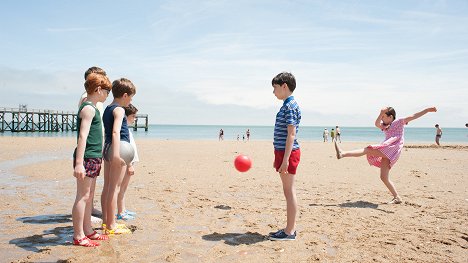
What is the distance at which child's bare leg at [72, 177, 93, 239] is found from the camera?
14.1ft

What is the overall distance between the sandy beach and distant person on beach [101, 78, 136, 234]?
0.28m

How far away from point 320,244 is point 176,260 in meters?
1.85

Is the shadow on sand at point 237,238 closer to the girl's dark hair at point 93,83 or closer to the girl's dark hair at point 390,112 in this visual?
the girl's dark hair at point 93,83

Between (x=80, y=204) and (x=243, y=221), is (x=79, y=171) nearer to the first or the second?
(x=80, y=204)

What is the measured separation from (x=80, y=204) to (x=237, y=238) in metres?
2.03

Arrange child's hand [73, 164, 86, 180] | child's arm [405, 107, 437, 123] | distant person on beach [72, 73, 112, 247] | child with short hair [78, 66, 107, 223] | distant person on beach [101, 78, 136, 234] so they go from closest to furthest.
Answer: child's hand [73, 164, 86, 180] < distant person on beach [72, 73, 112, 247] < distant person on beach [101, 78, 136, 234] < child with short hair [78, 66, 107, 223] < child's arm [405, 107, 437, 123]

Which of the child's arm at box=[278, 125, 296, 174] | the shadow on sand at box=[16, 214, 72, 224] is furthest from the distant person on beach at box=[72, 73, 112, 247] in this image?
the child's arm at box=[278, 125, 296, 174]

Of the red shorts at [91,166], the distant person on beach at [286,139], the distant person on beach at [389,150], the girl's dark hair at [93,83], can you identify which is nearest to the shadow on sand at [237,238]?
the distant person on beach at [286,139]

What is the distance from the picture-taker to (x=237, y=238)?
4.92 m

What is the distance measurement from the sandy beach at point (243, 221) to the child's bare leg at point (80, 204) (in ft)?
0.74

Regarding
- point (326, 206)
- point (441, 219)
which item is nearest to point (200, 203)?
point (326, 206)

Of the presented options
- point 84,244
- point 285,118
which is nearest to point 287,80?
point 285,118

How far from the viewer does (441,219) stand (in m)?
6.04

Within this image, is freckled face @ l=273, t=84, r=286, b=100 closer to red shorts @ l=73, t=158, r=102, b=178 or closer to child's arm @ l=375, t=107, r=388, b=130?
red shorts @ l=73, t=158, r=102, b=178
